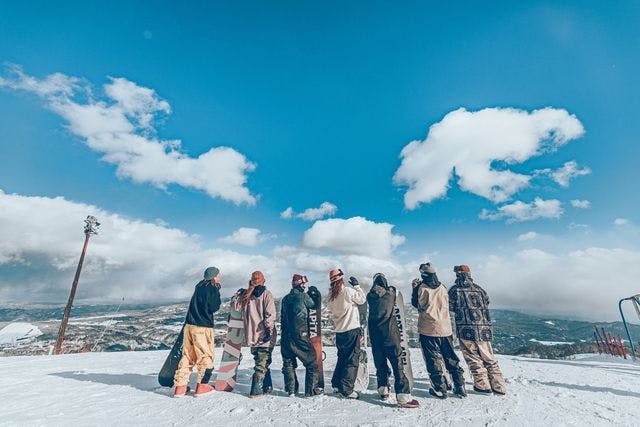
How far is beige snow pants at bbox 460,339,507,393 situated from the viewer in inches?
258

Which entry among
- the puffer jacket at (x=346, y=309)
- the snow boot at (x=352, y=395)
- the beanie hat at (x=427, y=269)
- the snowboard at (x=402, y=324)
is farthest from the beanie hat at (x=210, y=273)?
the beanie hat at (x=427, y=269)

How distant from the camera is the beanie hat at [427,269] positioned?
713 cm

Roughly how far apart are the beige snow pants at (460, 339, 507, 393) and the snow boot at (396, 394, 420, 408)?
1733 millimetres

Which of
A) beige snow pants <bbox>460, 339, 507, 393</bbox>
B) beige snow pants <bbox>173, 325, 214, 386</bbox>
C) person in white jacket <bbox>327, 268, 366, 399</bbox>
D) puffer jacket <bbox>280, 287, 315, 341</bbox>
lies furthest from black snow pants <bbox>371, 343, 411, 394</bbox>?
beige snow pants <bbox>173, 325, 214, 386</bbox>

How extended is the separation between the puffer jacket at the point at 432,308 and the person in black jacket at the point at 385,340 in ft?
2.18

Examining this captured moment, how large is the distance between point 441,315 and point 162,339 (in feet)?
500

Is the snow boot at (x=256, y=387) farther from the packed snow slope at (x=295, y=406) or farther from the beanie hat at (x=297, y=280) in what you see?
the beanie hat at (x=297, y=280)

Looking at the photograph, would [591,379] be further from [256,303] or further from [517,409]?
[256,303]

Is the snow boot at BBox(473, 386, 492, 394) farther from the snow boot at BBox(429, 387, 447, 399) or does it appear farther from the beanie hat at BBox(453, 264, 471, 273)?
the beanie hat at BBox(453, 264, 471, 273)

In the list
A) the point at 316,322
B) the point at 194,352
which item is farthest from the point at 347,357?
the point at 194,352

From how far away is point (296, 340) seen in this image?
6672mm

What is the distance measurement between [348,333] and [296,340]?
3.61ft

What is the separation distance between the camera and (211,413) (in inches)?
219

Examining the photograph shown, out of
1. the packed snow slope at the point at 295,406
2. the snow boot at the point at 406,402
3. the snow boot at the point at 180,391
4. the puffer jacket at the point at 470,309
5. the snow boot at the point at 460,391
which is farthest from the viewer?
the puffer jacket at the point at 470,309
